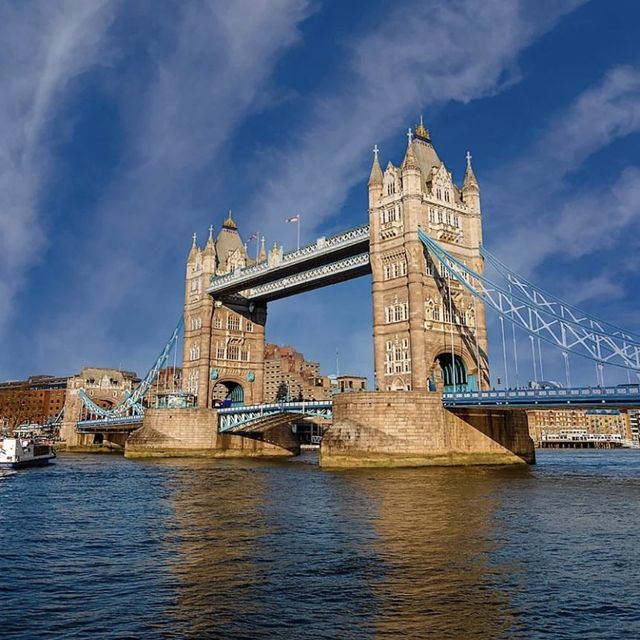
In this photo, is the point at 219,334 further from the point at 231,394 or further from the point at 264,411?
the point at 264,411

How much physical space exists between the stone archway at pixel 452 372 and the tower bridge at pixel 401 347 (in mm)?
133

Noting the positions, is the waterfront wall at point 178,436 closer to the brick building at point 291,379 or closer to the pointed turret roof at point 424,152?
the pointed turret roof at point 424,152

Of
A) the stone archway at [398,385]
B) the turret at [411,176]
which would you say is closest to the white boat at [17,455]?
the stone archway at [398,385]

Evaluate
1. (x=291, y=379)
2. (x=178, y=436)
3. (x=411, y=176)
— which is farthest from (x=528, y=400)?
(x=291, y=379)

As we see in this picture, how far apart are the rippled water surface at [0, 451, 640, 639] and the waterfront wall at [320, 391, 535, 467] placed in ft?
45.4

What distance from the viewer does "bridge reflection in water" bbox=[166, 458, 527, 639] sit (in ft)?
36.2

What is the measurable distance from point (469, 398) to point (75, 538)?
31572 mm

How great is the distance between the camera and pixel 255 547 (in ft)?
58.1

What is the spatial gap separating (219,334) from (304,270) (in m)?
16.3

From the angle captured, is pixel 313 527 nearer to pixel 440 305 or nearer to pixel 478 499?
pixel 478 499

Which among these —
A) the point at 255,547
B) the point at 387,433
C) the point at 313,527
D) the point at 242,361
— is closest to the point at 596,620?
the point at 255,547

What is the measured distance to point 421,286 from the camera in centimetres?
5209

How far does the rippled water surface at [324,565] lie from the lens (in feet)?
36.2

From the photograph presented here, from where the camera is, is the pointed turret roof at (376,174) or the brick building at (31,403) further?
the brick building at (31,403)
